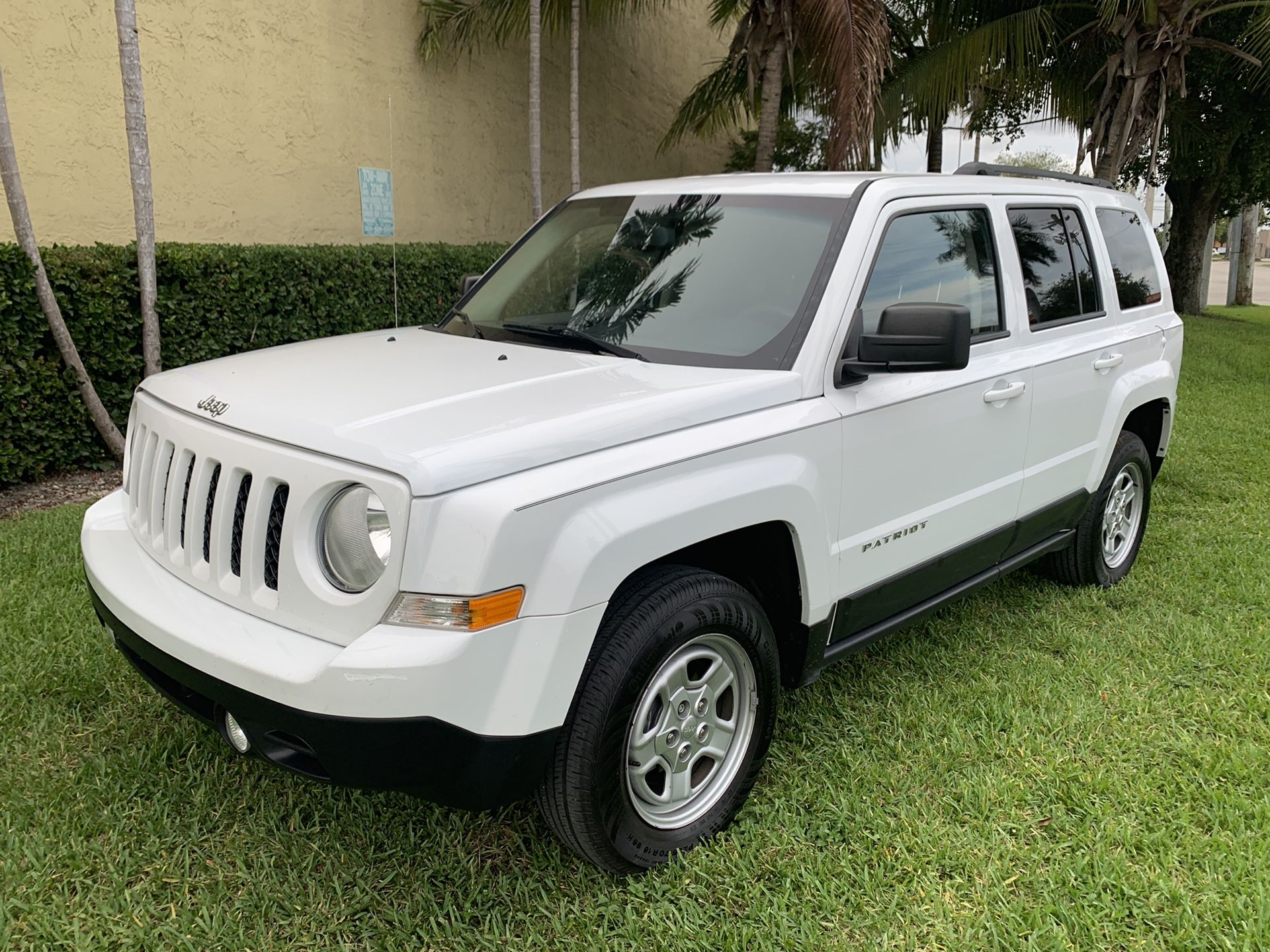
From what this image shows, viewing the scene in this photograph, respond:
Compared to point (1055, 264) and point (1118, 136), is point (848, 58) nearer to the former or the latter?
point (1118, 136)

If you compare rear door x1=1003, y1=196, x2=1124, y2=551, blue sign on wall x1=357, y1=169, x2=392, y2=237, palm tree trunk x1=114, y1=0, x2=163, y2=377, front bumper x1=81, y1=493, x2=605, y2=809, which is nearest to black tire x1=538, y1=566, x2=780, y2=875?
front bumper x1=81, y1=493, x2=605, y2=809

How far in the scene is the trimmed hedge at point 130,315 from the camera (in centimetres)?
599

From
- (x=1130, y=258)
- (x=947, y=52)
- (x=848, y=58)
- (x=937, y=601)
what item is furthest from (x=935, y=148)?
(x=937, y=601)

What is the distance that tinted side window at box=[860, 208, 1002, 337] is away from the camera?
334 centimetres

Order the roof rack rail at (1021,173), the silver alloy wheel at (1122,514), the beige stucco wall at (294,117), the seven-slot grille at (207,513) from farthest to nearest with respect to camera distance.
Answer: the beige stucco wall at (294,117), the silver alloy wheel at (1122,514), the roof rack rail at (1021,173), the seven-slot grille at (207,513)

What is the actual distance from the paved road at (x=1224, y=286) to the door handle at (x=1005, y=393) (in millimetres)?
26357

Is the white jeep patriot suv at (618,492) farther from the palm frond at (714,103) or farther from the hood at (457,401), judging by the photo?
the palm frond at (714,103)

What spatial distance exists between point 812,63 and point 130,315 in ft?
20.9

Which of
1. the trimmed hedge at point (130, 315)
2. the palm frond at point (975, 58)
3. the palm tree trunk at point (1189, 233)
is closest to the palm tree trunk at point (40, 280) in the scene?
the trimmed hedge at point (130, 315)

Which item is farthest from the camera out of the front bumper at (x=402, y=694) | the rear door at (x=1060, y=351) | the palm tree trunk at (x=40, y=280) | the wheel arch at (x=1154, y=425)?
the palm tree trunk at (x=40, y=280)

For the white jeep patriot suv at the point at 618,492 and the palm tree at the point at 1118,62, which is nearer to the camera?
the white jeep patriot suv at the point at 618,492

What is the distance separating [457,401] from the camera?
2.62 m

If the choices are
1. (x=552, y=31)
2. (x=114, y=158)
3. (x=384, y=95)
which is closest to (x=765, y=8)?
(x=552, y=31)

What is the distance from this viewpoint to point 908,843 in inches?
115
